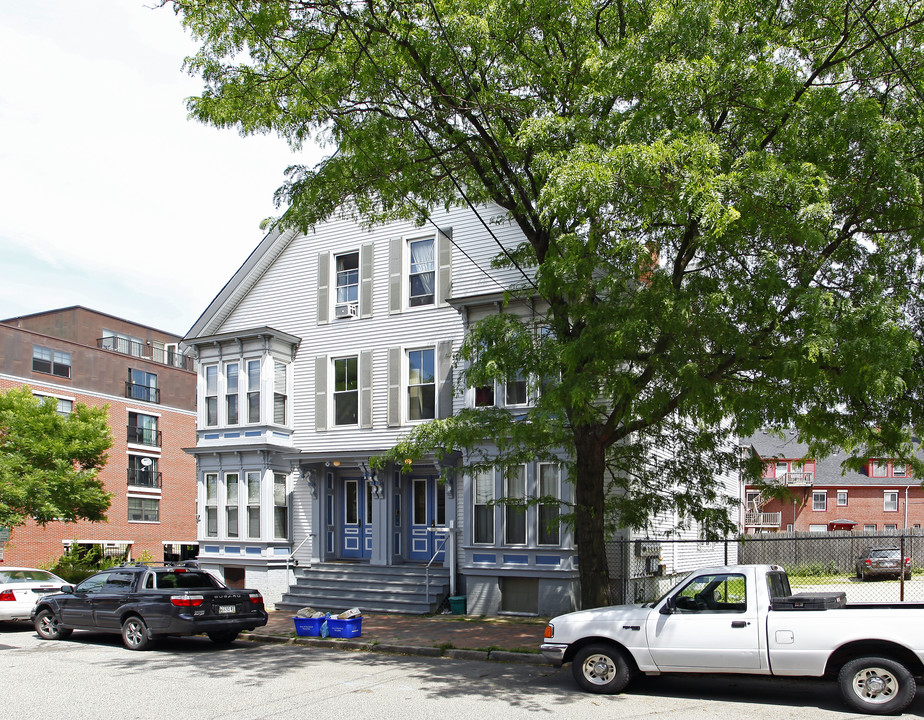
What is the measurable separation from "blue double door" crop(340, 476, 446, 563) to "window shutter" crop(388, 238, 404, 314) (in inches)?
180

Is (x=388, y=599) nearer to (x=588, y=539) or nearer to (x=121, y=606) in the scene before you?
(x=121, y=606)

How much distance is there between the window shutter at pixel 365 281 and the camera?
22.9 meters

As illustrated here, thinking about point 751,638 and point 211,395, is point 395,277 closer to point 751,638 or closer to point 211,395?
point 211,395

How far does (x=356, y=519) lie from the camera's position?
2309 cm

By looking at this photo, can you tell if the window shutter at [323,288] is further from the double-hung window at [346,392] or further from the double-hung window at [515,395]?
the double-hung window at [515,395]

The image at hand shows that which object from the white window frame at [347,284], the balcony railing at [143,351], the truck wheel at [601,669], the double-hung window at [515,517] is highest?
the balcony railing at [143,351]

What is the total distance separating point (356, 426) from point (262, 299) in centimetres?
518

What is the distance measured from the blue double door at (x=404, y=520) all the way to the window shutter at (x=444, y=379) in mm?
1935

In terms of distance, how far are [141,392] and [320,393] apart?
2758 cm

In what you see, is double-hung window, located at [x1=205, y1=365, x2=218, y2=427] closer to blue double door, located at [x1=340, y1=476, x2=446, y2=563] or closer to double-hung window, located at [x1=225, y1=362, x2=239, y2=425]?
double-hung window, located at [x1=225, y1=362, x2=239, y2=425]

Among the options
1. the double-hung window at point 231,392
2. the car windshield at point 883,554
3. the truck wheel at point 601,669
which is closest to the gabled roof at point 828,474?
the car windshield at point 883,554

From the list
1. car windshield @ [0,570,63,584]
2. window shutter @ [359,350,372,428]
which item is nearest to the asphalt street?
car windshield @ [0,570,63,584]

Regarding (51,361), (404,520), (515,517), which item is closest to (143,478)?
(51,361)

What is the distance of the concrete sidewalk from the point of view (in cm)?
1412
